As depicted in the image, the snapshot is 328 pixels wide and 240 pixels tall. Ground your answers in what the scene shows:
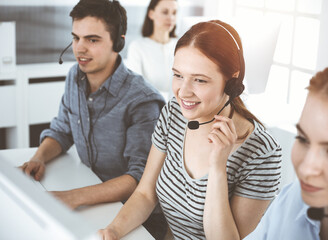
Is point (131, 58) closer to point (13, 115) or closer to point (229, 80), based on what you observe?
point (13, 115)

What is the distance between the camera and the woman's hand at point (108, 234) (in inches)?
49.4

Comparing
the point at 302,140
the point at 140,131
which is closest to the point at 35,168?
the point at 140,131

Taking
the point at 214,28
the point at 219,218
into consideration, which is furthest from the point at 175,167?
the point at 214,28

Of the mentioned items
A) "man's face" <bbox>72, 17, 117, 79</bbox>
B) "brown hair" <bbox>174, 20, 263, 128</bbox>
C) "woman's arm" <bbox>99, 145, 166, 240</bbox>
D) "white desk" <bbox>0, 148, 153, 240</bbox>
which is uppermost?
"brown hair" <bbox>174, 20, 263, 128</bbox>

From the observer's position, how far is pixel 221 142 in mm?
1221

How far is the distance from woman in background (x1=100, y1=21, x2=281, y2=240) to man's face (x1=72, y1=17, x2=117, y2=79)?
0.59 metres

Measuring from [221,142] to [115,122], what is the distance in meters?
0.66

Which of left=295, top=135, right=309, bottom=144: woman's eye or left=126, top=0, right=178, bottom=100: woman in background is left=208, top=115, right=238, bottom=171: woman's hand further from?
left=126, top=0, right=178, bottom=100: woman in background

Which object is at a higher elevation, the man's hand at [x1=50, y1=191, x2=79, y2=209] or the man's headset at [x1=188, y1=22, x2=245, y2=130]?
the man's headset at [x1=188, y1=22, x2=245, y2=130]

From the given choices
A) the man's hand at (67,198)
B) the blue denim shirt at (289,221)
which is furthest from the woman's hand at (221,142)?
the man's hand at (67,198)

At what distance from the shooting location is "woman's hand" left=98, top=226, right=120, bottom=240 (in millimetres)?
1255

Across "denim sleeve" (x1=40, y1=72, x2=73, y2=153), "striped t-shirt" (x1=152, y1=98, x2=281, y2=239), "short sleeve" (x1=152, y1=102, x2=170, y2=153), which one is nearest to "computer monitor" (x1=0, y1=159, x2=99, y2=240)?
"striped t-shirt" (x1=152, y1=98, x2=281, y2=239)

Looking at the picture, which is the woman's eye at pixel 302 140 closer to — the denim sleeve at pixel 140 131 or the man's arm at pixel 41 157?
the denim sleeve at pixel 140 131

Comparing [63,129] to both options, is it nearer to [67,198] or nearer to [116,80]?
[116,80]
